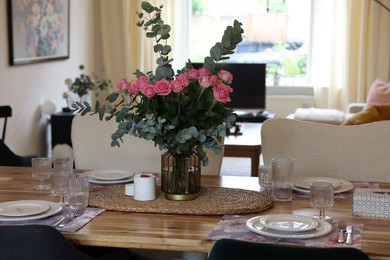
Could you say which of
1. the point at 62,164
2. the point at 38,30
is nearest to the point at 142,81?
the point at 62,164

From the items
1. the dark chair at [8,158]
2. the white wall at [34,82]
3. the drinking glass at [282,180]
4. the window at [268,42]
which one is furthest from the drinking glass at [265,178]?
the window at [268,42]

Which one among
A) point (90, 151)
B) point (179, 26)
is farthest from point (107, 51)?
point (90, 151)

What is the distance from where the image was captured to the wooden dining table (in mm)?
1957

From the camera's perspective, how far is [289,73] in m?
7.73

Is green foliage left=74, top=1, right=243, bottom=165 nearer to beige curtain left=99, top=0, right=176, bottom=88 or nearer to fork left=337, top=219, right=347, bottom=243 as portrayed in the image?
fork left=337, top=219, right=347, bottom=243

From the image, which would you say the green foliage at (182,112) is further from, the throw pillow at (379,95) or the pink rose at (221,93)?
the throw pillow at (379,95)

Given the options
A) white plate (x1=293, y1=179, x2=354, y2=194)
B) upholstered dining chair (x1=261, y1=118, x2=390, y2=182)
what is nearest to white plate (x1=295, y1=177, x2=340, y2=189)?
white plate (x1=293, y1=179, x2=354, y2=194)

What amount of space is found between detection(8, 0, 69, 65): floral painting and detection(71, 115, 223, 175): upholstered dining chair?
235 cm

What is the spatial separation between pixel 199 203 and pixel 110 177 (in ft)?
1.74

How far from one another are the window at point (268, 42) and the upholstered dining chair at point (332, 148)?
15.6 ft

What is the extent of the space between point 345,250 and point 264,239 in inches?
14.7

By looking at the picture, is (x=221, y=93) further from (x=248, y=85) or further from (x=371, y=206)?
(x=248, y=85)

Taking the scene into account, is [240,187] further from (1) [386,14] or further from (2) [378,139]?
(1) [386,14]

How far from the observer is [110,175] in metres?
2.76
